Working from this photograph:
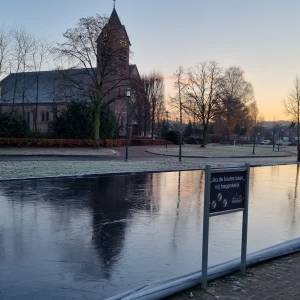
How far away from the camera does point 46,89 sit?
269ft

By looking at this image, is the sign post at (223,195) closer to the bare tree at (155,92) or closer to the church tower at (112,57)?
the church tower at (112,57)

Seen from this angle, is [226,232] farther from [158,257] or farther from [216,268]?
[216,268]

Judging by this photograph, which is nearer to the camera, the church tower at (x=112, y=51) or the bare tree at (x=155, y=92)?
the church tower at (x=112, y=51)

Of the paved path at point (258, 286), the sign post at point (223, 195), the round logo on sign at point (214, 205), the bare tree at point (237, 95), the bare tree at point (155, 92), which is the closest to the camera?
the paved path at point (258, 286)

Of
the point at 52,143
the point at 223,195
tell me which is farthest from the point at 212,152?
the point at 223,195

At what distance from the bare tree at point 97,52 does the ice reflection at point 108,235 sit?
34133 mm

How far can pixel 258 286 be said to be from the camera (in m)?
5.49

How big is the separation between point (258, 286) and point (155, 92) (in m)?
97.2

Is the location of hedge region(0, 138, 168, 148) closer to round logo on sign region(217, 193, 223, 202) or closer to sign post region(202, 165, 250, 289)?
sign post region(202, 165, 250, 289)

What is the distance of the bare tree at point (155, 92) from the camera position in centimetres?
9894

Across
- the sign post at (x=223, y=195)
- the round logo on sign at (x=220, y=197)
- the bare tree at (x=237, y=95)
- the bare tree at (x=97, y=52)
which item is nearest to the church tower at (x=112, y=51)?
the bare tree at (x=97, y=52)

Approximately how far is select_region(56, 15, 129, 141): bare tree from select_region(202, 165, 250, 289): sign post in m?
43.3

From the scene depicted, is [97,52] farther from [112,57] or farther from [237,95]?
[237,95]

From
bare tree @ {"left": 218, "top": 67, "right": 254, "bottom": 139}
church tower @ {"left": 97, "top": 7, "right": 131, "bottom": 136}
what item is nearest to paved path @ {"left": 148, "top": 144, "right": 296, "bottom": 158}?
church tower @ {"left": 97, "top": 7, "right": 131, "bottom": 136}
